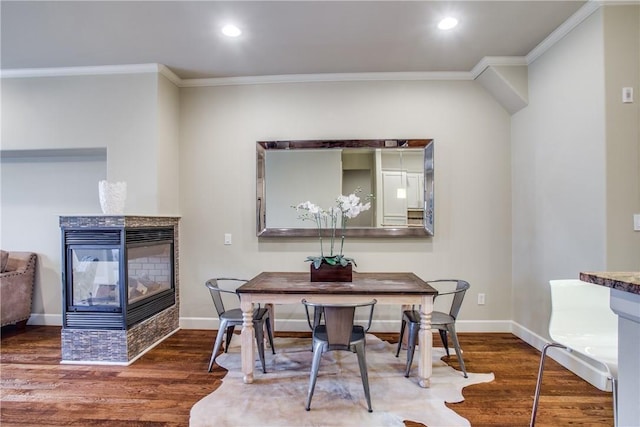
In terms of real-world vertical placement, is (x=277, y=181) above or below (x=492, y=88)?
below

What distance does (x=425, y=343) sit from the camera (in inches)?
92.2

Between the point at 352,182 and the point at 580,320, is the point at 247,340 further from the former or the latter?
the point at 580,320

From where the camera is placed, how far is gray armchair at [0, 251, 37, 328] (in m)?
3.39

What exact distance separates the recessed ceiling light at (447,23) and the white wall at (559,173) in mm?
964

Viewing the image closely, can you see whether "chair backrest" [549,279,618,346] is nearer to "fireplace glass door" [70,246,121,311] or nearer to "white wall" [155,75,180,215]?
"fireplace glass door" [70,246,121,311]

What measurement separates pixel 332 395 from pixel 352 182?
2.05m

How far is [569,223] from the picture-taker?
2637mm

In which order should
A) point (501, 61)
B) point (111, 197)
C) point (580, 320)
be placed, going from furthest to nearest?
point (501, 61)
point (111, 197)
point (580, 320)

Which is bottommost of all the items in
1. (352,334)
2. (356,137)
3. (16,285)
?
(352,334)

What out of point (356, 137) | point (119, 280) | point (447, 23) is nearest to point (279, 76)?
point (356, 137)

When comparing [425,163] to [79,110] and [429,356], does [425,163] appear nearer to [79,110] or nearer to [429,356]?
[429,356]

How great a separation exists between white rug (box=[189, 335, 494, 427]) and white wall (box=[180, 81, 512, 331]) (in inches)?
34.6

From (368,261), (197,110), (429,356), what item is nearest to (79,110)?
A: (197,110)

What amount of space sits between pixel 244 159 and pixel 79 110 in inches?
69.7
